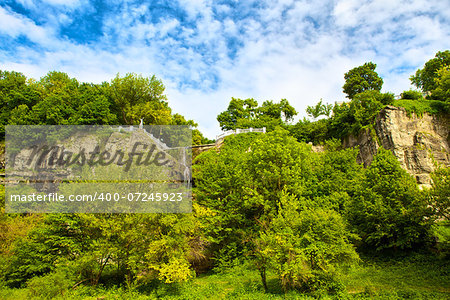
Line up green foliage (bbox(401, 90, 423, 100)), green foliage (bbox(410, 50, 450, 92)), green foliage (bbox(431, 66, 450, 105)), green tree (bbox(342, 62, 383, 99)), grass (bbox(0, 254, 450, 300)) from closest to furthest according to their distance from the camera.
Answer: grass (bbox(0, 254, 450, 300))
green foliage (bbox(431, 66, 450, 105))
green foliage (bbox(401, 90, 423, 100))
green foliage (bbox(410, 50, 450, 92))
green tree (bbox(342, 62, 383, 99))

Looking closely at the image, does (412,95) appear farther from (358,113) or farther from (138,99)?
(138,99)

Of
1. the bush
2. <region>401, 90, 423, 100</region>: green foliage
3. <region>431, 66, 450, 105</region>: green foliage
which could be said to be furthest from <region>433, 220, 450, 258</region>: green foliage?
<region>401, 90, 423, 100</region>: green foliage

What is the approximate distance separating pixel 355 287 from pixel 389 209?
5.76m

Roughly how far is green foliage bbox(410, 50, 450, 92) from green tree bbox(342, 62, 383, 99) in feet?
21.8

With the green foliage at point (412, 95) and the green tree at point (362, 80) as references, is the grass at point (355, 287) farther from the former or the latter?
the green tree at point (362, 80)

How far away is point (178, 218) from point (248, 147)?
18.1 meters

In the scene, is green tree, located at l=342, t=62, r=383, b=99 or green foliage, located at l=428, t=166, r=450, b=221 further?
green tree, located at l=342, t=62, r=383, b=99

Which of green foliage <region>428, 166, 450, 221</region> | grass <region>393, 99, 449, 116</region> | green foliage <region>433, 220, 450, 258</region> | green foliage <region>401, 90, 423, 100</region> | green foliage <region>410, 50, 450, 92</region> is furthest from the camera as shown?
green foliage <region>410, 50, 450, 92</region>

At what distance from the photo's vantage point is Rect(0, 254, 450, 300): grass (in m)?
11.1

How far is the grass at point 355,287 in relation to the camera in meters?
11.1

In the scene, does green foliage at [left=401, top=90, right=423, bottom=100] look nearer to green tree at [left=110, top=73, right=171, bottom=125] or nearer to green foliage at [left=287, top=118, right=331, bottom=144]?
green foliage at [left=287, top=118, right=331, bottom=144]

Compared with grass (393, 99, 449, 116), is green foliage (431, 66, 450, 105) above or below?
above

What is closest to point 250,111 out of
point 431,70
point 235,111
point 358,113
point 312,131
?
point 235,111

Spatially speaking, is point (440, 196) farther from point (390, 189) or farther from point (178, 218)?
point (178, 218)
